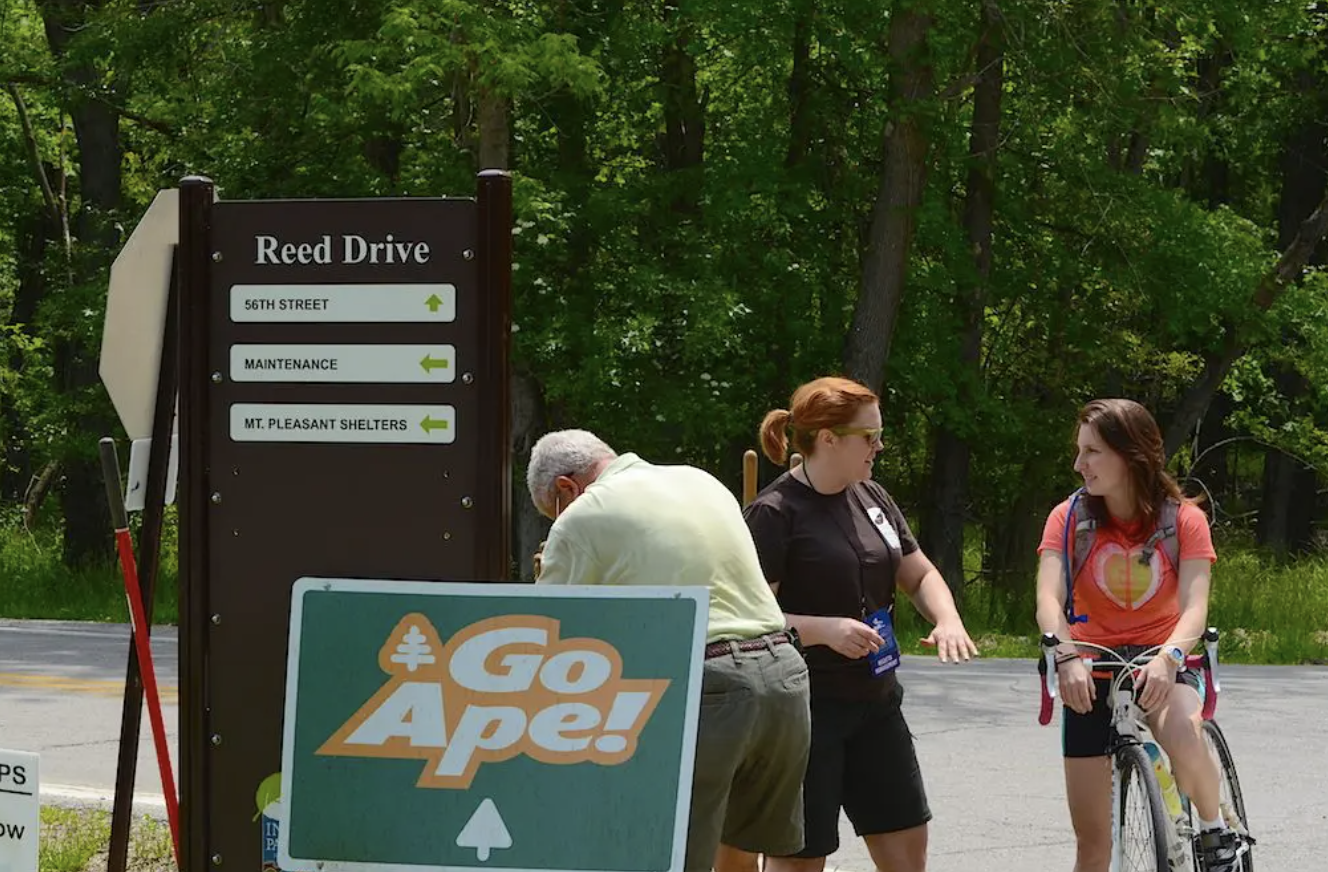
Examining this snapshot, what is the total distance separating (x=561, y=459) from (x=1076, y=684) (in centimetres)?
161

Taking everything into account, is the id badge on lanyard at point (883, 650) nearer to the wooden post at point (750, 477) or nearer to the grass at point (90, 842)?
the wooden post at point (750, 477)

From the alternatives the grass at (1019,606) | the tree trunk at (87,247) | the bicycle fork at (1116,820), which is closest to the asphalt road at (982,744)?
the grass at (1019,606)

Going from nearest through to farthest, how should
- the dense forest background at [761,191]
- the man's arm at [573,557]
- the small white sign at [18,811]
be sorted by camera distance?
the small white sign at [18,811], the man's arm at [573,557], the dense forest background at [761,191]

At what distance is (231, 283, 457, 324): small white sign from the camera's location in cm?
512

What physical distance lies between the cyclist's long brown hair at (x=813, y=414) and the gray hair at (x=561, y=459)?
640 millimetres

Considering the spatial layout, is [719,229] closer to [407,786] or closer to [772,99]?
[772,99]

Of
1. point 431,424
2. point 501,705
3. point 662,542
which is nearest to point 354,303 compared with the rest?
point 431,424

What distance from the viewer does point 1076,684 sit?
5566 mm

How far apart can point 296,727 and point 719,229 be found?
1658cm

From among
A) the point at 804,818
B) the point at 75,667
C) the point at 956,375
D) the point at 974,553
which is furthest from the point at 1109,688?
the point at 974,553

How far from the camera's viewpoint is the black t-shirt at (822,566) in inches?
219

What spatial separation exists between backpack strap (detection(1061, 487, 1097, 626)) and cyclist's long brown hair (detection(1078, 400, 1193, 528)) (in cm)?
5

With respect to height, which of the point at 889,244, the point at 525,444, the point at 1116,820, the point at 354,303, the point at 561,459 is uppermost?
the point at 889,244

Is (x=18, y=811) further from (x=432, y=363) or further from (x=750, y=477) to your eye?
(x=750, y=477)
